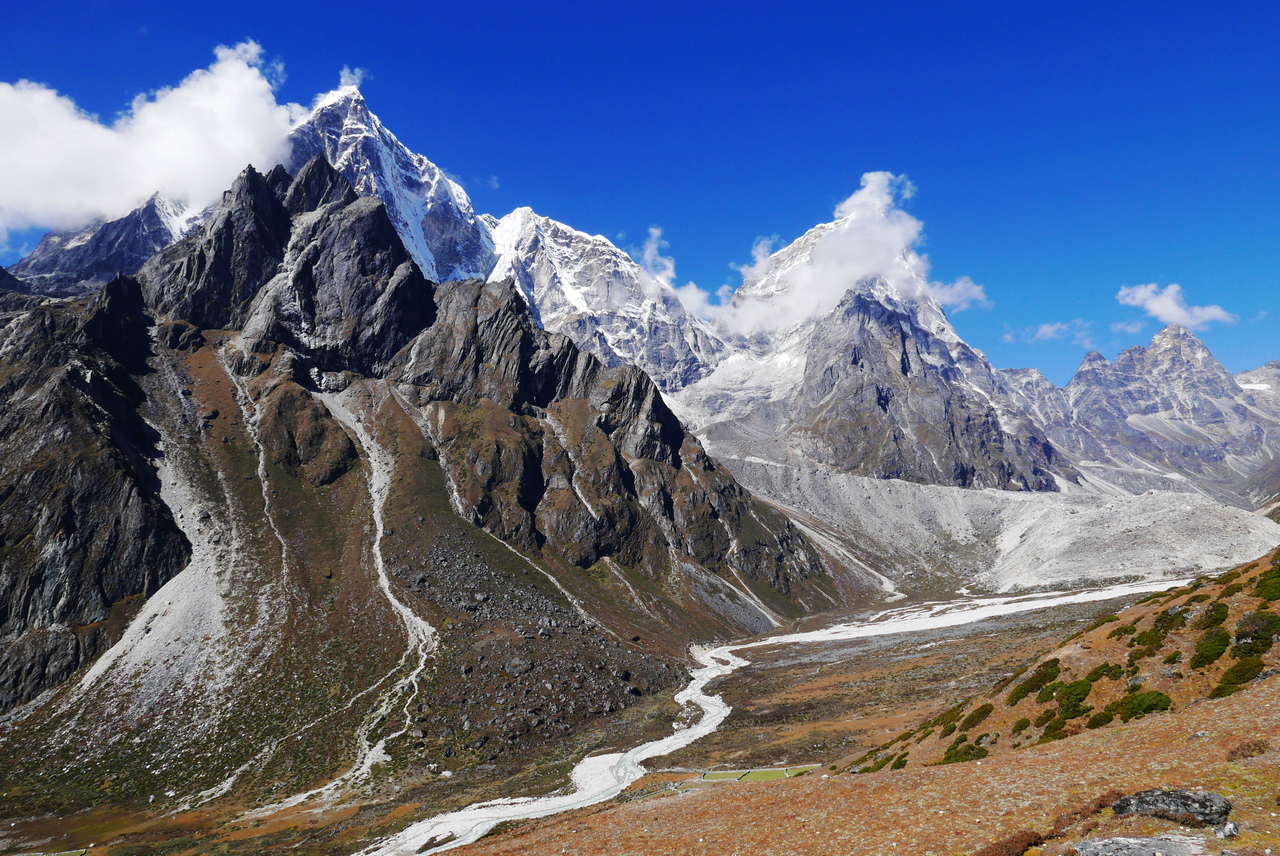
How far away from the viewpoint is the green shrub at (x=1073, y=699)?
3594 cm

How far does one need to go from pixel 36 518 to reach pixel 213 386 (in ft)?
226

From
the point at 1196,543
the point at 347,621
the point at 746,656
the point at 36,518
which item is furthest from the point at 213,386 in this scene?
the point at 1196,543

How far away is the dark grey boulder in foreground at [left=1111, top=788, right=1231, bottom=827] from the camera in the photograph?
18688mm

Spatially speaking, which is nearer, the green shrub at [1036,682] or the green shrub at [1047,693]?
the green shrub at [1047,693]

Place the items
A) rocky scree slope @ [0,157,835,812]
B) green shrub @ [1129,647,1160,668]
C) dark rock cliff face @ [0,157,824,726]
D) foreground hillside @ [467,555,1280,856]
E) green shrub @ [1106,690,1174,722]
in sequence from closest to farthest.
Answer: foreground hillside @ [467,555,1280,856]
green shrub @ [1106,690,1174,722]
green shrub @ [1129,647,1160,668]
rocky scree slope @ [0,157,835,812]
dark rock cliff face @ [0,157,824,726]

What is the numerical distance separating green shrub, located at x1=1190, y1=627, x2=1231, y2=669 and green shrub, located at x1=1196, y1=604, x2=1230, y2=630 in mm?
630

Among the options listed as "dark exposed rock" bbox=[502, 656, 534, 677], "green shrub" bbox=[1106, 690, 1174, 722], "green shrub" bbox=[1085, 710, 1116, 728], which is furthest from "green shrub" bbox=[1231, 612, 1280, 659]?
"dark exposed rock" bbox=[502, 656, 534, 677]

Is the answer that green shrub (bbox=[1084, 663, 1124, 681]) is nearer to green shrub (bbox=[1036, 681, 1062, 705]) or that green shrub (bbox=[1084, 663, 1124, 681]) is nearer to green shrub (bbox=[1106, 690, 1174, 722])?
green shrub (bbox=[1036, 681, 1062, 705])

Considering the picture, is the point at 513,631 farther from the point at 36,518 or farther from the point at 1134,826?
the point at 1134,826

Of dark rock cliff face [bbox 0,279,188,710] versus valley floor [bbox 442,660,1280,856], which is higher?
dark rock cliff face [bbox 0,279,188,710]

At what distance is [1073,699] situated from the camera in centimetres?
3681

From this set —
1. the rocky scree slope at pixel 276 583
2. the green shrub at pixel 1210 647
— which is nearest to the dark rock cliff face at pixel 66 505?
the rocky scree slope at pixel 276 583

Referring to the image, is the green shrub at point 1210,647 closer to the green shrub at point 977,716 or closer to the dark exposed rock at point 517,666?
the green shrub at point 977,716

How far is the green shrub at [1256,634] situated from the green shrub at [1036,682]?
9826 millimetres
